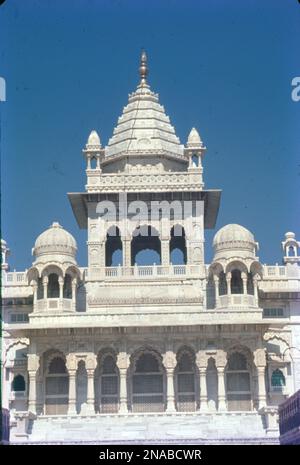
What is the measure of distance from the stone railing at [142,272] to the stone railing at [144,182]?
411 centimetres

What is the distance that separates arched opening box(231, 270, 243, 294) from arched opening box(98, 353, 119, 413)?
666cm

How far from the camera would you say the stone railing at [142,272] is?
160ft

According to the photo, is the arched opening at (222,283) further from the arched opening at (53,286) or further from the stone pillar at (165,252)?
the arched opening at (53,286)

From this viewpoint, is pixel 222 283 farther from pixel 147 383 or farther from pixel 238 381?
pixel 147 383

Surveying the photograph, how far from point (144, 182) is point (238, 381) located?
11.4m

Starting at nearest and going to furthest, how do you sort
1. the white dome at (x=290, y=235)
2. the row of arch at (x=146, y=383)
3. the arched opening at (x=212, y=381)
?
→ the arched opening at (x=212, y=381)
the row of arch at (x=146, y=383)
the white dome at (x=290, y=235)

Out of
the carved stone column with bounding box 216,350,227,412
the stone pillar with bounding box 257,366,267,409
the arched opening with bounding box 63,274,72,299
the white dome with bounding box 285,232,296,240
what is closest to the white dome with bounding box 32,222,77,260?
the arched opening with bounding box 63,274,72,299

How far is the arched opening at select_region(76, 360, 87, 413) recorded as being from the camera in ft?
147

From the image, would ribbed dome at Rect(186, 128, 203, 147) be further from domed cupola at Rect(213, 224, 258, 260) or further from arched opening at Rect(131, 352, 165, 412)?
arched opening at Rect(131, 352, 165, 412)

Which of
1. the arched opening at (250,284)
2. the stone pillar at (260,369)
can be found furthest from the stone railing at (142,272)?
the stone pillar at (260,369)

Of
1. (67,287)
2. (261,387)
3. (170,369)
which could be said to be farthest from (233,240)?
(67,287)

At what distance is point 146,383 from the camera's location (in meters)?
45.5

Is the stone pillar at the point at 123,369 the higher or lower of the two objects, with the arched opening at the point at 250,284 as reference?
lower
